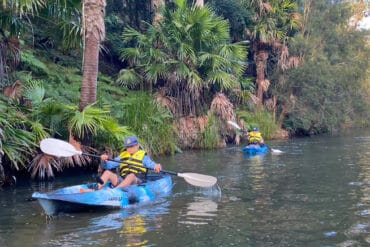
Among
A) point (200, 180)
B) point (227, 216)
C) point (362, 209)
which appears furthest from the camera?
point (200, 180)

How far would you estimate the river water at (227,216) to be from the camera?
25.8 feet

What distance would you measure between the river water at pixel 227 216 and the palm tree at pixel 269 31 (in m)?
15.5

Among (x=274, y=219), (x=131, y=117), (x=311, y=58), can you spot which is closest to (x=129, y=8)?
(x=131, y=117)

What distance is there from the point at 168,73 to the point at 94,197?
12325 mm

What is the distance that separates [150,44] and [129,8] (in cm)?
575

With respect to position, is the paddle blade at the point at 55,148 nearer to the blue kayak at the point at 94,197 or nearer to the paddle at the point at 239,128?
the blue kayak at the point at 94,197

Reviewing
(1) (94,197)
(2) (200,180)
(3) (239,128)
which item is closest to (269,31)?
(3) (239,128)

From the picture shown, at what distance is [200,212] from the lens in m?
9.93

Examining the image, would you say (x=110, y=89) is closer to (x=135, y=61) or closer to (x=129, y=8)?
(x=135, y=61)

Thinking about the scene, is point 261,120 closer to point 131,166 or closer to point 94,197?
point 131,166

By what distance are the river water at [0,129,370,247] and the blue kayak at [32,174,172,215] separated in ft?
0.55

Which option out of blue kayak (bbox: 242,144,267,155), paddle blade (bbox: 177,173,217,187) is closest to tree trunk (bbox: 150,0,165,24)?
blue kayak (bbox: 242,144,267,155)

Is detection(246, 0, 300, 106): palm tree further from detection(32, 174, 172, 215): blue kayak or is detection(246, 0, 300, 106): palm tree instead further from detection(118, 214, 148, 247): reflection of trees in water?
detection(118, 214, 148, 247): reflection of trees in water

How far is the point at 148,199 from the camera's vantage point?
10930mm
